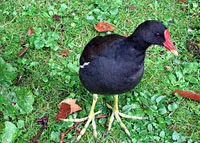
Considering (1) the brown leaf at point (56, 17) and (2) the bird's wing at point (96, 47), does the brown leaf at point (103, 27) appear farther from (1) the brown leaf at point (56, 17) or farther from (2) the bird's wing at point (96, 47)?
(2) the bird's wing at point (96, 47)

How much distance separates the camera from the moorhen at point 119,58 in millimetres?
2480

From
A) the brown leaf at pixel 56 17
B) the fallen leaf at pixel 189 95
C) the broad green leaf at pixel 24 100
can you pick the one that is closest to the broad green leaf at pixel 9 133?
the broad green leaf at pixel 24 100

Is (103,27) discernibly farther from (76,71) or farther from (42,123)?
(42,123)

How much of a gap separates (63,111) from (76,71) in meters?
0.45

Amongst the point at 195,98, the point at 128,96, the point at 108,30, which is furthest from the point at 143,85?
the point at 108,30

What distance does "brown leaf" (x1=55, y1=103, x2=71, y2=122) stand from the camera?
10.6 feet

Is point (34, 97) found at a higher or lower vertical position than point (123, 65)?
lower

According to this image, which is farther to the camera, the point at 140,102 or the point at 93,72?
the point at 140,102

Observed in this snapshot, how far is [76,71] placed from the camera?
3.53m

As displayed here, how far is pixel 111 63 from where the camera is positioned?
2.64 meters

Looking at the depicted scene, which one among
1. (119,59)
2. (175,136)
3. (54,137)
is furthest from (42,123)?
(175,136)

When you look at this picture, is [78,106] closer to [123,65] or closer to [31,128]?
[31,128]

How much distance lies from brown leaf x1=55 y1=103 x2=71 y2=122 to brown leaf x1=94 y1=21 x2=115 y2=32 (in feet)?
3.22

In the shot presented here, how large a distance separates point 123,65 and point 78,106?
86 centimetres
